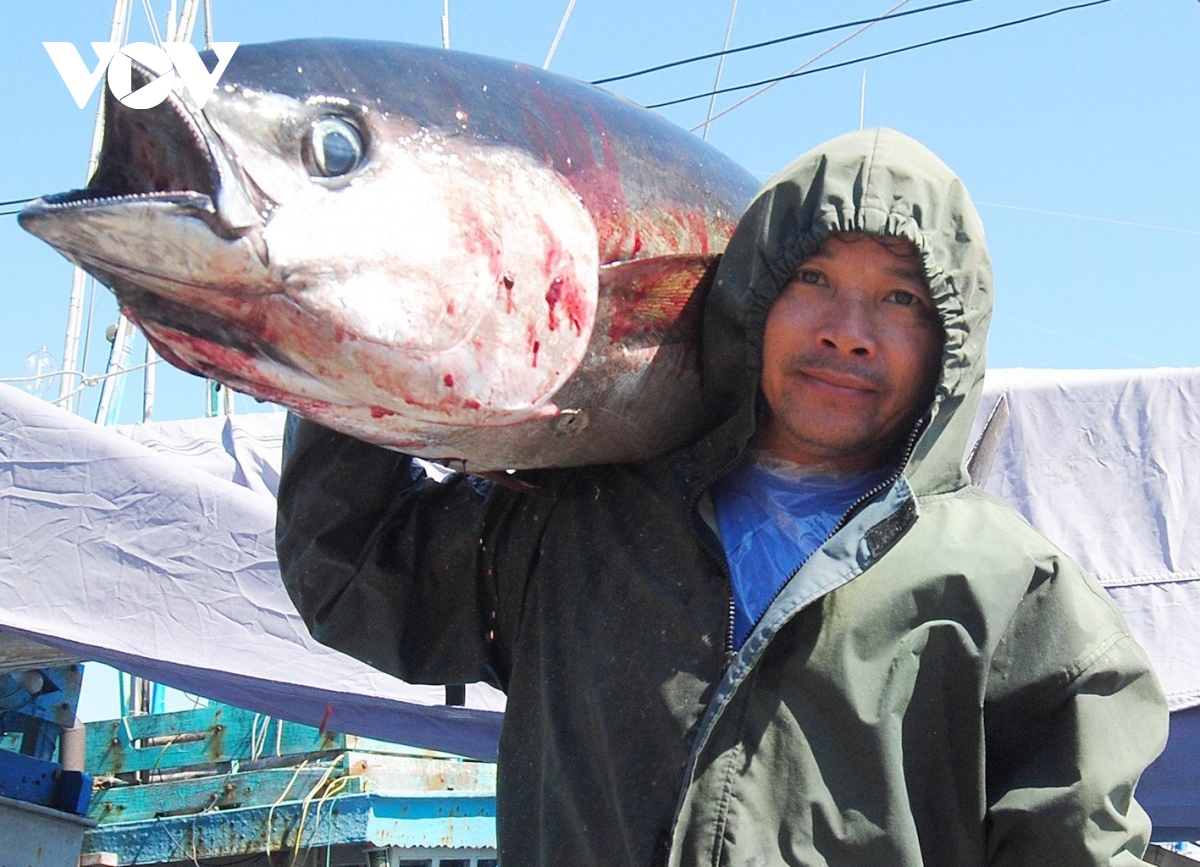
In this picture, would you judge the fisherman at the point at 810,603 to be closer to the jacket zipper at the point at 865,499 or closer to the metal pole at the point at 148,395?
the jacket zipper at the point at 865,499

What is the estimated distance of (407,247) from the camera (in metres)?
1.33

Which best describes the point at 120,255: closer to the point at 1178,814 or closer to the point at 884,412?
the point at 884,412

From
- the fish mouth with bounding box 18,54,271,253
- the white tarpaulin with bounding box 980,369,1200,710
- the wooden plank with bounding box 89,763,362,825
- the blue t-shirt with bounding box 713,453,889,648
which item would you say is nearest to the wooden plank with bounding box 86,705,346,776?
the wooden plank with bounding box 89,763,362,825

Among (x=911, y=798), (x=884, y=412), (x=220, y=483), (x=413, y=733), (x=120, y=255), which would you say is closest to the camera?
(x=120, y=255)

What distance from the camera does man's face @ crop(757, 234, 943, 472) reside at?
1588mm

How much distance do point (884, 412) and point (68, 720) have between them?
4674mm

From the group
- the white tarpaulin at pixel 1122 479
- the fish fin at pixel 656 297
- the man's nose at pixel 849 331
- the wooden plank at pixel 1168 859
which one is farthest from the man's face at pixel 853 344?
the wooden plank at pixel 1168 859

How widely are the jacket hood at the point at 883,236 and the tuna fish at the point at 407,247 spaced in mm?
83

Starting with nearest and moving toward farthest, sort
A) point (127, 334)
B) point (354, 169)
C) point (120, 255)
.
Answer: point (120, 255)
point (354, 169)
point (127, 334)

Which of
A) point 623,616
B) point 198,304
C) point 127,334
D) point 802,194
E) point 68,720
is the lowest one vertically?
point 623,616

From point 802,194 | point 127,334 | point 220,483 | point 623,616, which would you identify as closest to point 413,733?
point 220,483

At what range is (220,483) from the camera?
3344 millimetres

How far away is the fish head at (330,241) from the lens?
1.23 metres

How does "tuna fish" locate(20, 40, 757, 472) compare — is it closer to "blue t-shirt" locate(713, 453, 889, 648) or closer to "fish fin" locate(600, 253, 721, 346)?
"fish fin" locate(600, 253, 721, 346)
